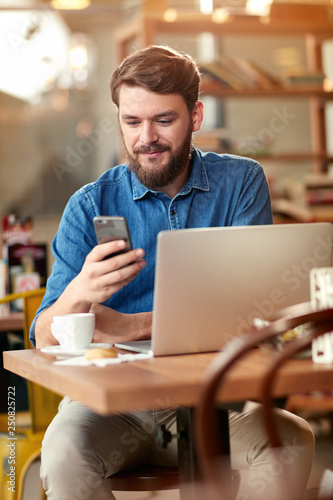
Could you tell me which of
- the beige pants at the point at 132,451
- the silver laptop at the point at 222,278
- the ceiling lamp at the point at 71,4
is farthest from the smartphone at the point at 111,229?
the ceiling lamp at the point at 71,4

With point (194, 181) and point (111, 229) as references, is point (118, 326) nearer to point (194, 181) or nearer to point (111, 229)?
point (111, 229)

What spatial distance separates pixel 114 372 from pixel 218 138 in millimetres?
2963

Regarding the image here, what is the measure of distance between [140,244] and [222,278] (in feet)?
1.87

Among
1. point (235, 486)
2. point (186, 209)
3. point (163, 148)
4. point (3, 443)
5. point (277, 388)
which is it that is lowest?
point (3, 443)

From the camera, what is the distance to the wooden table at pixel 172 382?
925mm

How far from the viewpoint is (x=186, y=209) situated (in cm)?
180

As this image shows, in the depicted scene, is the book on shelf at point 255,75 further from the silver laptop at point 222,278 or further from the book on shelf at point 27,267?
the silver laptop at point 222,278

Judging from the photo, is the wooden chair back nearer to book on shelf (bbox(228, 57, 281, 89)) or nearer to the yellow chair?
the yellow chair

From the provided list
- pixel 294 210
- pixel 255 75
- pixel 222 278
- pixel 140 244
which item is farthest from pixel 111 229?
pixel 255 75

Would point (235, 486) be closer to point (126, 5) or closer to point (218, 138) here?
point (218, 138)

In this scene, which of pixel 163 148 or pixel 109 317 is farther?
pixel 163 148

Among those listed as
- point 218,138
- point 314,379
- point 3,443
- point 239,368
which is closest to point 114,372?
point 239,368

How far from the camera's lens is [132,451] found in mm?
1425

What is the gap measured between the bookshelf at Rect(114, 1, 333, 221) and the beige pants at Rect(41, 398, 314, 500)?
2.59 meters
